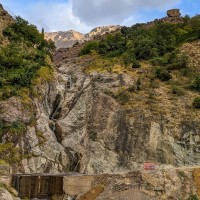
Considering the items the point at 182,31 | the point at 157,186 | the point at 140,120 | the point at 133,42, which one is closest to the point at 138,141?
the point at 140,120

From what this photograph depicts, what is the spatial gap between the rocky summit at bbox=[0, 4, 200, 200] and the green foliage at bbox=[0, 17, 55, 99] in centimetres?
16

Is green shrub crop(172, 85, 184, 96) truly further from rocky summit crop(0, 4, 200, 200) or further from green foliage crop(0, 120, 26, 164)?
green foliage crop(0, 120, 26, 164)

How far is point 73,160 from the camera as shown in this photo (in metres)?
43.8

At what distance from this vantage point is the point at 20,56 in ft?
193

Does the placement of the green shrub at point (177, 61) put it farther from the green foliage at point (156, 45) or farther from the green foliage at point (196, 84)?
the green foliage at point (196, 84)

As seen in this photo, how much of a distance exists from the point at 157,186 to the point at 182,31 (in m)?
48.9

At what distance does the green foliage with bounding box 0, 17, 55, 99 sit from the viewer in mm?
50562

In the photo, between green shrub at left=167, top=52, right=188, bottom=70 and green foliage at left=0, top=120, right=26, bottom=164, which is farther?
green shrub at left=167, top=52, right=188, bottom=70

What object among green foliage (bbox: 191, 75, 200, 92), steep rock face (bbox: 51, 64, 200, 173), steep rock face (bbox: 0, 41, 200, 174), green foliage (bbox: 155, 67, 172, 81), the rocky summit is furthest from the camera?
green foliage (bbox: 155, 67, 172, 81)

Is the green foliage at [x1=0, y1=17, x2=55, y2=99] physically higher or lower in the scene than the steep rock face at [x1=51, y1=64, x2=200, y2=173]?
higher

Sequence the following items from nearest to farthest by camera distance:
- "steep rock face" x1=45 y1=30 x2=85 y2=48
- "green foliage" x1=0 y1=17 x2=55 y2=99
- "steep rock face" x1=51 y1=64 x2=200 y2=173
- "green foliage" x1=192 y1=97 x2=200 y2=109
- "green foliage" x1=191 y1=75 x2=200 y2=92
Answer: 1. "steep rock face" x1=51 y1=64 x2=200 y2=173
2. "green foliage" x1=192 y1=97 x2=200 y2=109
3. "green foliage" x1=0 y1=17 x2=55 y2=99
4. "green foliage" x1=191 y1=75 x2=200 y2=92
5. "steep rock face" x1=45 y1=30 x2=85 y2=48

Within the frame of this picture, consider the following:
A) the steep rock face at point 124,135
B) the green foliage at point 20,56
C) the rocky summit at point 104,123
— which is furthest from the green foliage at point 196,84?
the green foliage at point 20,56

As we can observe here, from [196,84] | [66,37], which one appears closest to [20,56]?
[196,84]

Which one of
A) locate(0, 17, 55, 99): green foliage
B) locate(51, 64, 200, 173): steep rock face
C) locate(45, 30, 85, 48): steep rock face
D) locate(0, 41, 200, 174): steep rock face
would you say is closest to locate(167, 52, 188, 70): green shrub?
locate(0, 41, 200, 174): steep rock face
